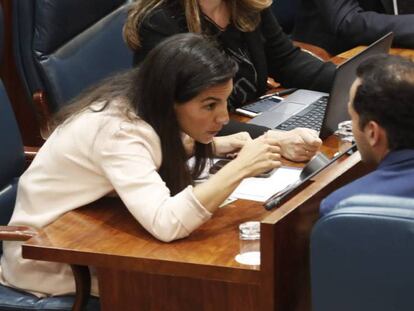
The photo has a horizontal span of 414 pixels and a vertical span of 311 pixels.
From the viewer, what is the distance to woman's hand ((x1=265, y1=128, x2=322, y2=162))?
1.97 m

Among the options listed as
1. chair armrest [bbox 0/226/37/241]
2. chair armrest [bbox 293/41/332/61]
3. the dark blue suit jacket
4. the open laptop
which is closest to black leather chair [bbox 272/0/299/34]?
chair armrest [bbox 293/41/332/61]

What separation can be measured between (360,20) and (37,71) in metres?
1.24

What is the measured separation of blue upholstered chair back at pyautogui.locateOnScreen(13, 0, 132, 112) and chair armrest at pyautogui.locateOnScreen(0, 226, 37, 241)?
81 centimetres

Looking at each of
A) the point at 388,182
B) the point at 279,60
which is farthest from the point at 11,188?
the point at 388,182

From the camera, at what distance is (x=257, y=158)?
1663 mm

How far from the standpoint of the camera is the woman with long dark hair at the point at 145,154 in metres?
1.63

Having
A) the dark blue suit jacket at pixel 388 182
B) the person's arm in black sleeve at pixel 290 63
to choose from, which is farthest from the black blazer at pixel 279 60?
the dark blue suit jacket at pixel 388 182

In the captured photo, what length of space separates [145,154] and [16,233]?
313 mm

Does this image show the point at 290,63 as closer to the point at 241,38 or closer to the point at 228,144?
the point at 241,38

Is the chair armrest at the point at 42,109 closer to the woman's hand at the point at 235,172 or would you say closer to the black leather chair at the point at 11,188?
the black leather chair at the point at 11,188

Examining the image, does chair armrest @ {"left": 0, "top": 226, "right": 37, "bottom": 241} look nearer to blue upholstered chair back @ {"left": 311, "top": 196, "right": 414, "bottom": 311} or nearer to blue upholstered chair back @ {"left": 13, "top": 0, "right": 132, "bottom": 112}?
blue upholstered chair back @ {"left": 311, "top": 196, "right": 414, "bottom": 311}

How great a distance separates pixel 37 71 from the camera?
2488 millimetres

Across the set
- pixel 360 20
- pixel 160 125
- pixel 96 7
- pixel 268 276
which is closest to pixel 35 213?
pixel 160 125

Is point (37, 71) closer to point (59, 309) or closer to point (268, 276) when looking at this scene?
point (59, 309)
